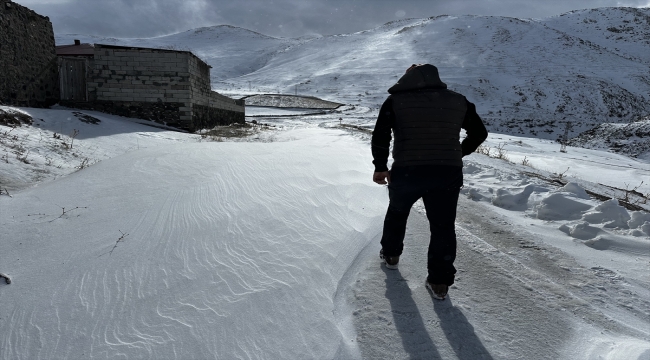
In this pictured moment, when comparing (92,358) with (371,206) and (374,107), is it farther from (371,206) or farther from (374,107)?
(374,107)

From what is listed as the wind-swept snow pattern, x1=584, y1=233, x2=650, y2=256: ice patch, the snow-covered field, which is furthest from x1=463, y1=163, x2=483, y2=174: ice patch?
x1=584, y1=233, x2=650, y2=256: ice patch

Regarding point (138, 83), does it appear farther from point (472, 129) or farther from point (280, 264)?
point (472, 129)

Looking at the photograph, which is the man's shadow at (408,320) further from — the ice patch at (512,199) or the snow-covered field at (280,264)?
the ice patch at (512,199)

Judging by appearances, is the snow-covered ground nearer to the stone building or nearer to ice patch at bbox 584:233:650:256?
ice patch at bbox 584:233:650:256

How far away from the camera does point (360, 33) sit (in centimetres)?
8681

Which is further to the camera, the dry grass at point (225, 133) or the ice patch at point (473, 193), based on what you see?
the dry grass at point (225, 133)

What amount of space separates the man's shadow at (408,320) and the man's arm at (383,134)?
0.80 metres

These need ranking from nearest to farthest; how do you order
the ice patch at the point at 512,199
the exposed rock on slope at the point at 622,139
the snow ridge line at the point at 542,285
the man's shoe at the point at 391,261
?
the snow ridge line at the point at 542,285 → the man's shoe at the point at 391,261 → the ice patch at the point at 512,199 → the exposed rock on slope at the point at 622,139

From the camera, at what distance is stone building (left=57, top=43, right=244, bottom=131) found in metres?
10.5

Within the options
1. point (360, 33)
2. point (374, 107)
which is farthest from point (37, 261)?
point (360, 33)

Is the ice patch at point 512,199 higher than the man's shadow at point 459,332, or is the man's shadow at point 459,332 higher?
the ice patch at point 512,199

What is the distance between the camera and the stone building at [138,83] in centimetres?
1048

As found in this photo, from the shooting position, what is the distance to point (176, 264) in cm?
223

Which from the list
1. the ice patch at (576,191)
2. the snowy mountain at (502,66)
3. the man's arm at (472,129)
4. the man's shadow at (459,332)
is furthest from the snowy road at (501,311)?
the snowy mountain at (502,66)
